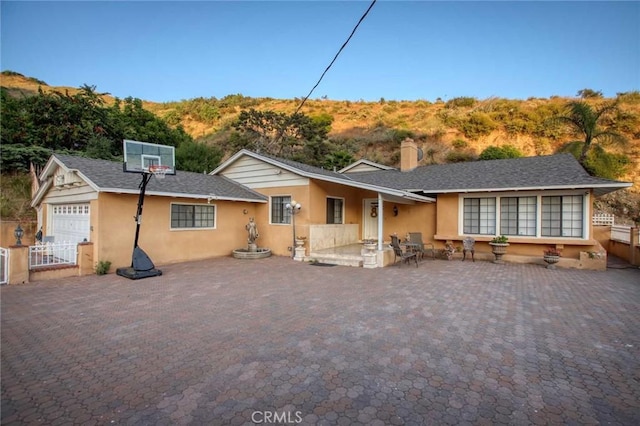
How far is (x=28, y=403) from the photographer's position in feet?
9.29

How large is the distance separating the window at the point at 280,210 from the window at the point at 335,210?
1.86 metres

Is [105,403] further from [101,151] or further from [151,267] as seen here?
[101,151]

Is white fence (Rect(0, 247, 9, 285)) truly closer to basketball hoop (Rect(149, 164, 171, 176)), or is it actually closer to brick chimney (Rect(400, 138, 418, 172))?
basketball hoop (Rect(149, 164, 171, 176))

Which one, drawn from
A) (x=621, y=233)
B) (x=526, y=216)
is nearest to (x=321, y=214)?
(x=526, y=216)

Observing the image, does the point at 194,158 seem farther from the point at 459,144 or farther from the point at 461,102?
the point at 461,102

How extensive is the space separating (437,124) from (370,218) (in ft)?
77.5

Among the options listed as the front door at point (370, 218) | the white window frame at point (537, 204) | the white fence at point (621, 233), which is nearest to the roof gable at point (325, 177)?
the white window frame at point (537, 204)

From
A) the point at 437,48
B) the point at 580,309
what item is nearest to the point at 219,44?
the point at 437,48

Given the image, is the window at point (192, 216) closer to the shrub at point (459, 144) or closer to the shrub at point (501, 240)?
the shrub at point (501, 240)

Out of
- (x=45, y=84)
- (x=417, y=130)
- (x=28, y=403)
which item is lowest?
(x=28, y=403)

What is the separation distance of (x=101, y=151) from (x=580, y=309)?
2478 centimetres

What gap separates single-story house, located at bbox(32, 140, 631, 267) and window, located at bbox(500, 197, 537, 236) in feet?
0.11

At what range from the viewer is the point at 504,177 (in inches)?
463

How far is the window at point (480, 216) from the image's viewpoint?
38.5 feet
